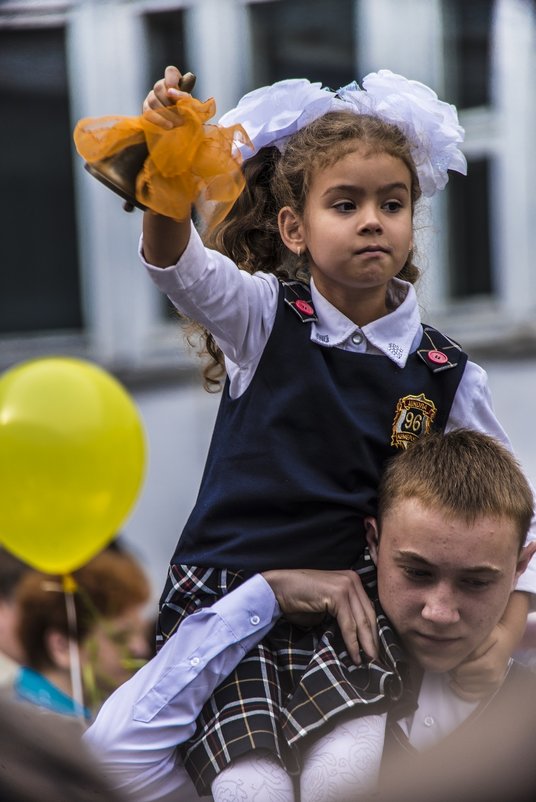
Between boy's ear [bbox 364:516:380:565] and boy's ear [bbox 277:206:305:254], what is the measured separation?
44cm

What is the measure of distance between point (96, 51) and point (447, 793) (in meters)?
5.70

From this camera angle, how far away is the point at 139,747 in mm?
1816

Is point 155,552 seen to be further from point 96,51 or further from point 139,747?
point 139,747

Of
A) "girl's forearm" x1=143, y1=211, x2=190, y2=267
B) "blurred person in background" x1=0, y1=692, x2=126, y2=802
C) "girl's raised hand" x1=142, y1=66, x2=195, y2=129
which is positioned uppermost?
"girl's raised hand" x1=142, y1=66, x2=195, y2=129

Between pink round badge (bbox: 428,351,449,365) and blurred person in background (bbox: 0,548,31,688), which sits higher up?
pink round badge (bbox: 428,351,449,365)

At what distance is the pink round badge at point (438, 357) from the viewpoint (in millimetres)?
1962

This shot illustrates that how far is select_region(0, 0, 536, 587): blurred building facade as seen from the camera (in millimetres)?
5809

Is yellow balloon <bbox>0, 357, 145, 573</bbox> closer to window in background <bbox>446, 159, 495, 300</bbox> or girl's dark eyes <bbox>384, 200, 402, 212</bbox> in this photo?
girl's dark eyes <bbox>384, 200, 402, 212</bbox>

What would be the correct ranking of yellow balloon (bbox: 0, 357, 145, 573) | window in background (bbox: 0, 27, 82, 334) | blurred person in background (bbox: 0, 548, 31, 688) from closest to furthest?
1. yellow balloon (bbox: 0, 357, 145, 573)
2. blurred person in background (bbox: 0, 548, 31, 688)
3. window in background (bbox: 0, 27, 82, 334)

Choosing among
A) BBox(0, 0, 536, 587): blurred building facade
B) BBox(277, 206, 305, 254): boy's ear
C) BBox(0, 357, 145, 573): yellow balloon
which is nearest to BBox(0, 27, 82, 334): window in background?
BBox(0, 0, 536, 587): blurred building facade

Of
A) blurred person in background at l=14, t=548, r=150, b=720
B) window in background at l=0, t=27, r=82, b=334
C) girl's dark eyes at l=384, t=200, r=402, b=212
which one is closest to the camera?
girl's dark eyes at l=384, t=200, r=402, b=212

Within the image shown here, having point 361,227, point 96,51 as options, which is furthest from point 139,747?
point 96,51

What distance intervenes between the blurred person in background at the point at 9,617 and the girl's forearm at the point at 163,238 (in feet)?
7.45

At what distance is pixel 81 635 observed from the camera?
377 centimetres
